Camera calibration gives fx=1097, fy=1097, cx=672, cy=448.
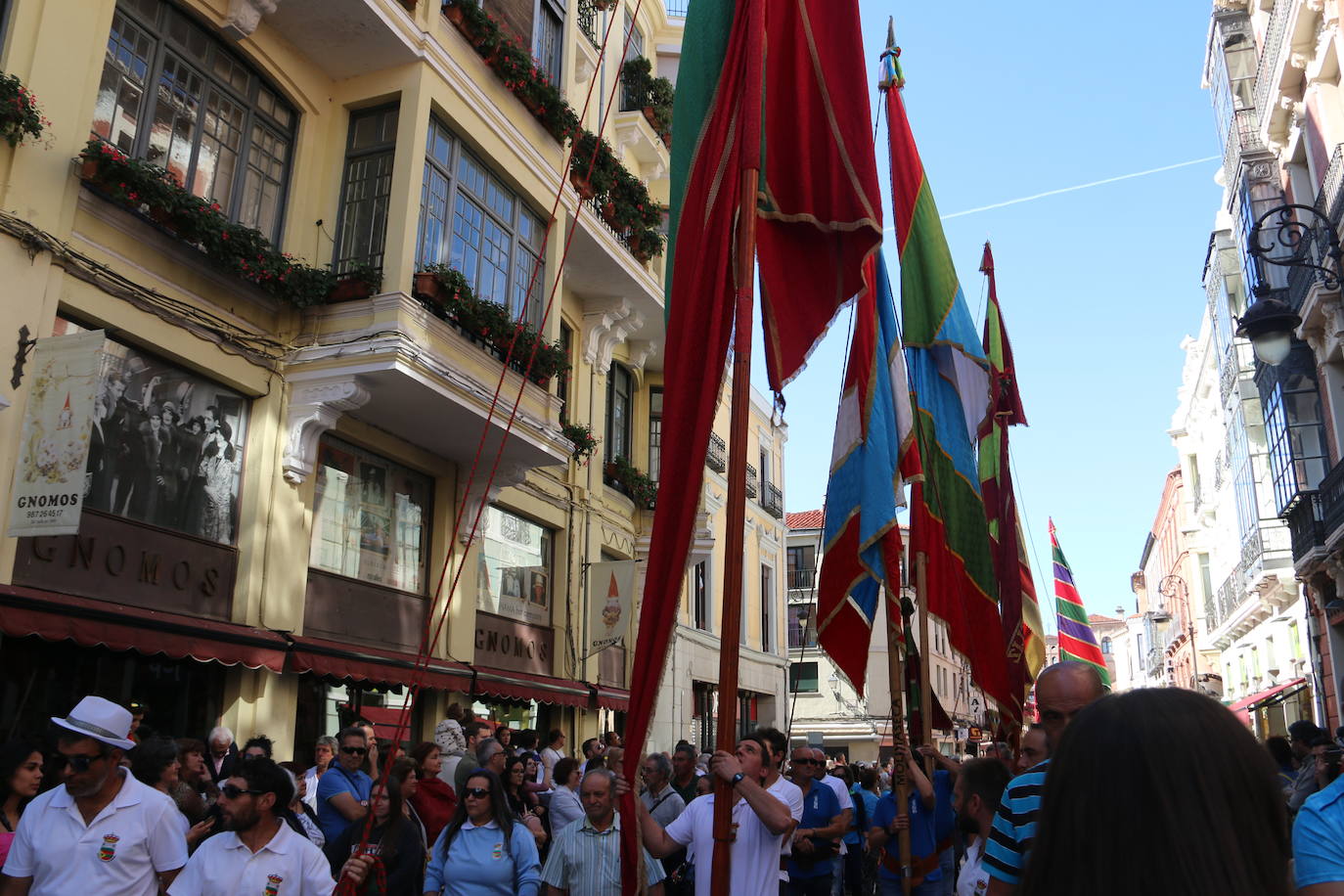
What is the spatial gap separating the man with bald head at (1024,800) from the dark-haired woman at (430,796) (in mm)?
4892

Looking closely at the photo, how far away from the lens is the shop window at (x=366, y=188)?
12.9 m

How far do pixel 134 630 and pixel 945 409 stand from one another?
25.3ft

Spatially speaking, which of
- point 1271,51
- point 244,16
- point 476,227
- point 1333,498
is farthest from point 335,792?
point 1271,51

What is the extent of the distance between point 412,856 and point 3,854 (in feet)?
6.75

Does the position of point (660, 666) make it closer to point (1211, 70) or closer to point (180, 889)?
point (180, 889)

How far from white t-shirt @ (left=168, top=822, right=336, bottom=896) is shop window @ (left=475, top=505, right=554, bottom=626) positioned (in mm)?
10527

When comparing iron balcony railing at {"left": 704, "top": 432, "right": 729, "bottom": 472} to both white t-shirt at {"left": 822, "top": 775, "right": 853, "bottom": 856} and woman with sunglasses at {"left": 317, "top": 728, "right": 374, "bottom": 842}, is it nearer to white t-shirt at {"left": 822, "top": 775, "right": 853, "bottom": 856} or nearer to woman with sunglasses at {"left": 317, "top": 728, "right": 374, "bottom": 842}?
white t-shirt at {"left": 822, "top": 775, "right": 853, "bottom": 856}

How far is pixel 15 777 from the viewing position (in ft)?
17.9

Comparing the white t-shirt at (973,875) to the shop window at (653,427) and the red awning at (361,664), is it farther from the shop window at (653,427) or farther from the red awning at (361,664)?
the shop window at (653,427)

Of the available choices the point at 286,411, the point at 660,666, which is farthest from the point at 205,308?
the point at 660,666

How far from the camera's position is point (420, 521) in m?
14.6

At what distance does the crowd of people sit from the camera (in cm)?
136

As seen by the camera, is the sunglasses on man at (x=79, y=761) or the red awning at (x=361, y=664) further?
the red awning at (x=361, y=664)

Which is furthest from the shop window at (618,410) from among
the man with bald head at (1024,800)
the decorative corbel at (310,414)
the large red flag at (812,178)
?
the man with bald head at (1024,800)
